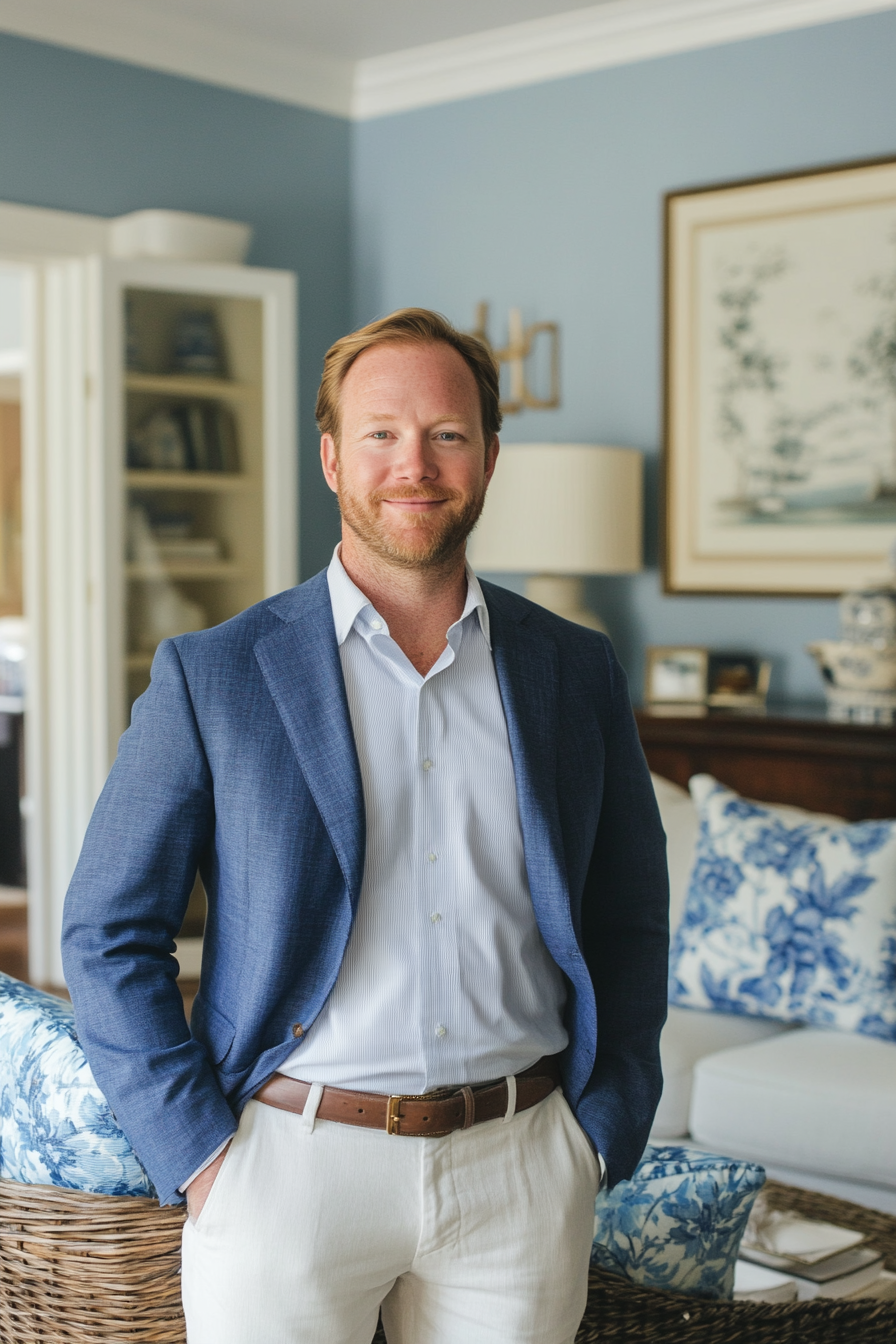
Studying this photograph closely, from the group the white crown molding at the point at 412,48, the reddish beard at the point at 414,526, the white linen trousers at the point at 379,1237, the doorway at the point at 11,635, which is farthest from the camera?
the doorway at the point at 11,635

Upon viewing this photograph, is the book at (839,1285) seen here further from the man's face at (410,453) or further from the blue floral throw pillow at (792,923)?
the man's face at (410,453)

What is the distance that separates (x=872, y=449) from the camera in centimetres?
405

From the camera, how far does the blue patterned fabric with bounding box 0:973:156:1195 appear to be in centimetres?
143

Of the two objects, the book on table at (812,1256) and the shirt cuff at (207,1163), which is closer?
the shirt cuff at (207,1163)

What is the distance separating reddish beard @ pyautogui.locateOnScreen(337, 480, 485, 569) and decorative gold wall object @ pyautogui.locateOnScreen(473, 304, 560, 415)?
3.39m

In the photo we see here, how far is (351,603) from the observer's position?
4.69 feet

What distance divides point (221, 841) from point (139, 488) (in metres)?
3.38

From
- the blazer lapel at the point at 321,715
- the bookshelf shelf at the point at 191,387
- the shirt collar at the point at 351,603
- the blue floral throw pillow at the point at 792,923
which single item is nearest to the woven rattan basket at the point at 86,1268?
the blazer lapel at the point at 321,715

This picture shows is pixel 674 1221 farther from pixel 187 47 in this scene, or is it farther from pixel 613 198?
pixel 187 47

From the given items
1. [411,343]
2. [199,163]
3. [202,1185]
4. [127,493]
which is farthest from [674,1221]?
[199,163]

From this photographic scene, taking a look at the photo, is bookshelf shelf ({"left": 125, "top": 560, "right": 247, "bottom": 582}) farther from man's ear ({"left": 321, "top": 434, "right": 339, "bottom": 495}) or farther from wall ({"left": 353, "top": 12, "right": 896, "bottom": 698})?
man's ear ({"left": 321, "top": 434, "right": 339, "bottom": 495})

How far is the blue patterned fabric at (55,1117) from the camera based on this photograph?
143 cm

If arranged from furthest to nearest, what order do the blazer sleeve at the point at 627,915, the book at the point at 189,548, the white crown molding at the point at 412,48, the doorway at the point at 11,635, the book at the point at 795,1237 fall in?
the doorway at the point at 11,635, the book at the point at 189,548, the white crown molding at the point at 412,48, the book at the point at 795,1237, the blazer sleeve at the point at 627,915

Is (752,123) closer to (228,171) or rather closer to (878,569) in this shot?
(878,569)
